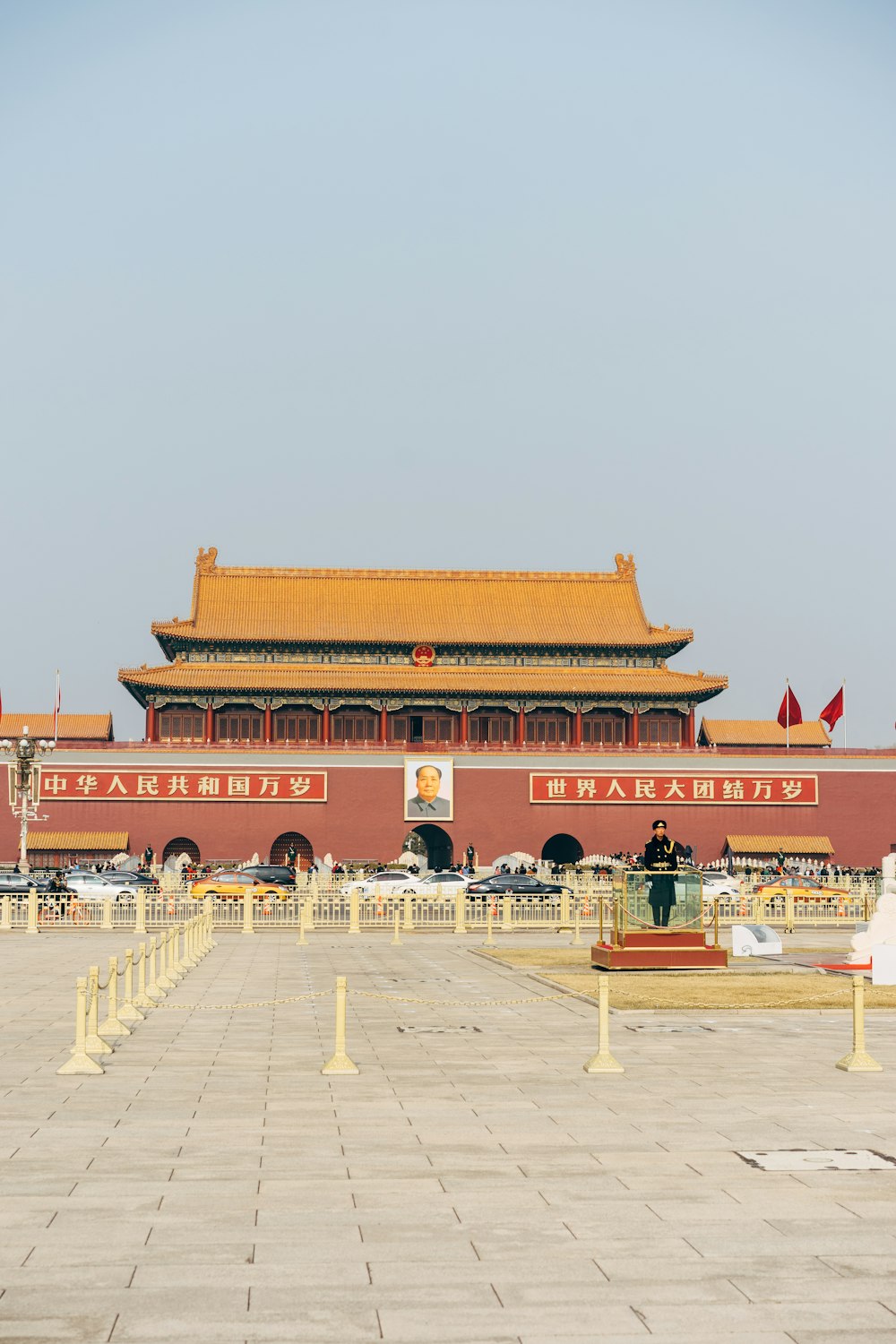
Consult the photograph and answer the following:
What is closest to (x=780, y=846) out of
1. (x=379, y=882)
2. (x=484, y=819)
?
(x=484, y=819)

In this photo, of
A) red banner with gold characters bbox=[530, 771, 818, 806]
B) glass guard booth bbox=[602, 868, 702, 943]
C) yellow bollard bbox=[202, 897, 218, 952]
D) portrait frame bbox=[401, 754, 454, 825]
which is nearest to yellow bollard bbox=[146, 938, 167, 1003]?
glass guard booth bbox=[602, 868, 702, 943]

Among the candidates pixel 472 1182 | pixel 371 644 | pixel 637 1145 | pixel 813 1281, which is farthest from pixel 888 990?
pixel 371 644

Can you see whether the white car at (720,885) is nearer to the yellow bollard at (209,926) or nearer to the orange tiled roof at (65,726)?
the yellow bollard at (209,926)

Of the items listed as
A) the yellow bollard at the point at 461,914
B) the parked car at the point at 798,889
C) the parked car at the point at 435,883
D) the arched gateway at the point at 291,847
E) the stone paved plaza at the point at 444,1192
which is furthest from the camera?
the arched gateway at the point at 291,847

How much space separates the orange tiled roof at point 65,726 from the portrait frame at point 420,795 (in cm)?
1285

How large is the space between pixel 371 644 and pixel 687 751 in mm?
13330

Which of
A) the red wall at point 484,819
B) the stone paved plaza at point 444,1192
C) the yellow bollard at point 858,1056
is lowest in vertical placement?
the stone paved plaza at point 444,1192

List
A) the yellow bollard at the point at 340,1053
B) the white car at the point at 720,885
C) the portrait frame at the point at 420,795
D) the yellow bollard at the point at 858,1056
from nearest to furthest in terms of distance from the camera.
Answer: the yellow bollard at the point at 858,1056 → the yellow bollard at the point at 340,1053 → the white car at the point at 720,885 → the portrait frame at the point at 420,795

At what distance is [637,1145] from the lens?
10078mm

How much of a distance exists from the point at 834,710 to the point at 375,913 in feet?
83.0

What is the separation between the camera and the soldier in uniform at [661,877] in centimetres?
2348

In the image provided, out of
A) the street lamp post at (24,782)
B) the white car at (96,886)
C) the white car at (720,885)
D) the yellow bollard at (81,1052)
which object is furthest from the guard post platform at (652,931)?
the street lamp post at (24,782)

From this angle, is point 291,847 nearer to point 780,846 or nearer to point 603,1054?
point 780,846

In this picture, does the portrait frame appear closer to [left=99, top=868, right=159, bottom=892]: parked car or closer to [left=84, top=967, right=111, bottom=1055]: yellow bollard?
[left=99, top=868, right=159, bottom=892]: parked car
